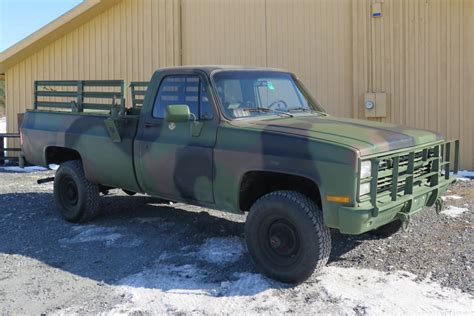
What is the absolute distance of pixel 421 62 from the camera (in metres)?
10.9

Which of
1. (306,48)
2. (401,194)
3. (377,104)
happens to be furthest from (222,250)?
(306,48)

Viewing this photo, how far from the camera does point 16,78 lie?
13570 mm

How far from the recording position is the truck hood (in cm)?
455

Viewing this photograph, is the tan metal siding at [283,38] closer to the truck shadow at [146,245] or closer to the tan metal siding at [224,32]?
the tan metal siding at [224,32]

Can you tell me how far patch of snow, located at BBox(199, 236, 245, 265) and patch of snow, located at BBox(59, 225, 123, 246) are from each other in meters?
1.11

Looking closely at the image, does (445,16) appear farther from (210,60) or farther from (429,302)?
(429,302)

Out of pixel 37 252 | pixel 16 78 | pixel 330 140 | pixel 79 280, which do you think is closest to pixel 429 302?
pixel 330 140

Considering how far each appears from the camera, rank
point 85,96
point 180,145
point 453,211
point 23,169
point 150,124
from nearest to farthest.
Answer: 1. point 180,145
2. point 150,124
3. point 85,96
4. point 453,211
5. point 23,169

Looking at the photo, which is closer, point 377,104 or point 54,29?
point 377,104

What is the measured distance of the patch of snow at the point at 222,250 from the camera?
18.0 feet

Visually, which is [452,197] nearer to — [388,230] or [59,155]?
[388,230]

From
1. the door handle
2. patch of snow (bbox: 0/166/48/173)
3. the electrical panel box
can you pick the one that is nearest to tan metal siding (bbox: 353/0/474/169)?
the electrical panel box

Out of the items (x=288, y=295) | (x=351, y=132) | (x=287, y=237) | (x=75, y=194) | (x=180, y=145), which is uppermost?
(x=351, y=132)

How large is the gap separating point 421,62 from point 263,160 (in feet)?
23.8
